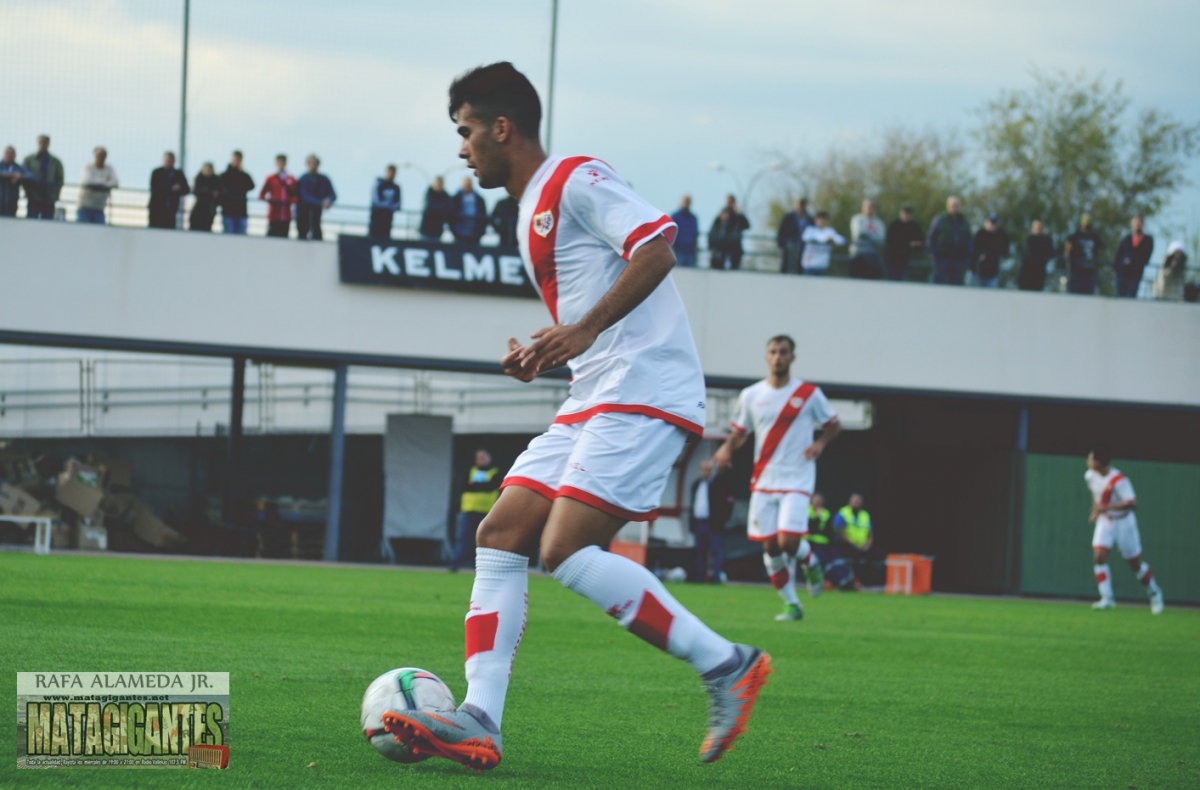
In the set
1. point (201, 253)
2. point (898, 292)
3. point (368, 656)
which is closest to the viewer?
point (368, 656)

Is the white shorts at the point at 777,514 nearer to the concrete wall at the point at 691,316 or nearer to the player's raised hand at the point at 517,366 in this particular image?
the player's raised hand at the point at 517,366

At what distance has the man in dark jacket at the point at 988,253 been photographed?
925 inches

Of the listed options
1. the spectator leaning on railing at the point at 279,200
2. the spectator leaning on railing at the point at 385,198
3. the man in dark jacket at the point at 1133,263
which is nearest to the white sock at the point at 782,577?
the spectator leaning on railing at the point at 385,198

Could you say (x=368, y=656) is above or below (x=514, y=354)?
below

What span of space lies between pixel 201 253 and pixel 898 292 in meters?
11.3

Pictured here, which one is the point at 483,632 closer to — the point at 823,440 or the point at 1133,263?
the point at 823,440

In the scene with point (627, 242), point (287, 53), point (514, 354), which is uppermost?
point (287, 53)

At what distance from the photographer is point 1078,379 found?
24.1 m

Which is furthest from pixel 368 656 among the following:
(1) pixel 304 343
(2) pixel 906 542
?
(2) pixel 906 542

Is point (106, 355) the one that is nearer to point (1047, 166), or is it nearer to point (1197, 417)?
point (1197, 417)

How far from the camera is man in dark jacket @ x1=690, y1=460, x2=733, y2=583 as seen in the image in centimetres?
2062

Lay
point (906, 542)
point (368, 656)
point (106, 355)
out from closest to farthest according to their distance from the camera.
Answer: point (368, 656) < point (106, 355) < point (906, 542)

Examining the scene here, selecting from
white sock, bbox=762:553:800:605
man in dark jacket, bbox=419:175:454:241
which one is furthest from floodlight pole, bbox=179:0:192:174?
white sock, bbox=762:553:800:605

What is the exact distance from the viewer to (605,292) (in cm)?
434
